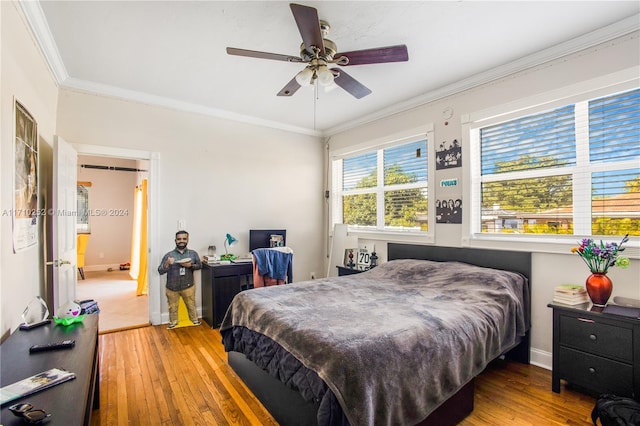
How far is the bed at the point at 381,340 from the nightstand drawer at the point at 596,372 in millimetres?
357

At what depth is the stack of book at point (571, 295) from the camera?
2.36m

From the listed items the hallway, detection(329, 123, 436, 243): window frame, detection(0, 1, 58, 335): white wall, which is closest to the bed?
detection(329, 123, 436, 243): window frame

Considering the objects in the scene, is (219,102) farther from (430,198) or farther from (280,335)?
(280,335)

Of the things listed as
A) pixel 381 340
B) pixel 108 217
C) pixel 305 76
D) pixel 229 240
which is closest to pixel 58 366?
pixel 381 340

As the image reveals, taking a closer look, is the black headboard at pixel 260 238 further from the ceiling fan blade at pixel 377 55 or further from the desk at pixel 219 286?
the ceiling fan blade at pixel 377 55

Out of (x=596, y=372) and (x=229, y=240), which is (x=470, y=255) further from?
(x=229, y=240)

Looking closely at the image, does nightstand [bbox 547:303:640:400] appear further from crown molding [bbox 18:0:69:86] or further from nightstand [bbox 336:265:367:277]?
crown molding [bbox 18:0:69:86]

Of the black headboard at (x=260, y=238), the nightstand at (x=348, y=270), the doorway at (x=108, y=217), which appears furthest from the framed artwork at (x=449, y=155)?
the doorway at (x=108, y=217)

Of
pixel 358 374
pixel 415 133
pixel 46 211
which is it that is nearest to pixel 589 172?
pixel 415 133

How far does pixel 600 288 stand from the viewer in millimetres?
2256

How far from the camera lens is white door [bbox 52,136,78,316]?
2666 mm

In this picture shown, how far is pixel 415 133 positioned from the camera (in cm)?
382

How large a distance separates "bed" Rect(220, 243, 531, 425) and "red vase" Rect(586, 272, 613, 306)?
1.63 ft

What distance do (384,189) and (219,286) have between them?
2.51 metres
